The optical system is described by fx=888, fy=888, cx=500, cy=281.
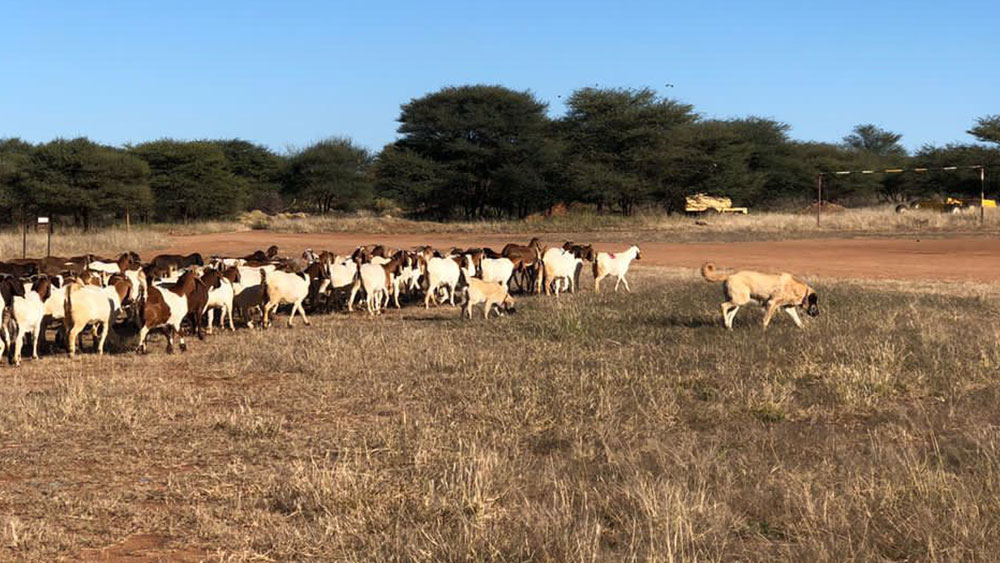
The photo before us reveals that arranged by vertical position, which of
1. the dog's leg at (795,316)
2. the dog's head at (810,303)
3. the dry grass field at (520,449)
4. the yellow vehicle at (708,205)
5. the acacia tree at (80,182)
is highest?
the acacia tree at (80,182)

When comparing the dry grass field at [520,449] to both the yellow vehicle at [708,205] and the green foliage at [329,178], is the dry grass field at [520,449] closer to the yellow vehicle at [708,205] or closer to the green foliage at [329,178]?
the yellow vehicle at [708,205]

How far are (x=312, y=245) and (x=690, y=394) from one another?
3048cm

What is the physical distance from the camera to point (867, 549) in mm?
4277

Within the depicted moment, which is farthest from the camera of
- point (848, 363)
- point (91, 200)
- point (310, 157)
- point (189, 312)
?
point (310, 157)

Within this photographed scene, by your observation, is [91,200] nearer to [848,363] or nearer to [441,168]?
[441,168]

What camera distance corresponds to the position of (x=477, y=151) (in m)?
52.7

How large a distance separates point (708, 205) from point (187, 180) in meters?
33.4

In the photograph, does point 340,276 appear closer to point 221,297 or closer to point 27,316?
point 221,297

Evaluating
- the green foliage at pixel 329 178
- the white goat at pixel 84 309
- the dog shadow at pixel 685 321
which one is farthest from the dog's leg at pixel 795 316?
the green foliage at pixel 329 178

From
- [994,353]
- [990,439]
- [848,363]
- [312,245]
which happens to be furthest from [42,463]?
[312,245]

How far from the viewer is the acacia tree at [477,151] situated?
52469 millimetres

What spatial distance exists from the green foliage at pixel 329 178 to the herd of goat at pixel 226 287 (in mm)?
45470

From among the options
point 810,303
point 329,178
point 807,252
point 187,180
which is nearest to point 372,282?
point 810,303

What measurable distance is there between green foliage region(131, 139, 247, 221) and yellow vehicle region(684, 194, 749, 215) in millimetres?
29051
